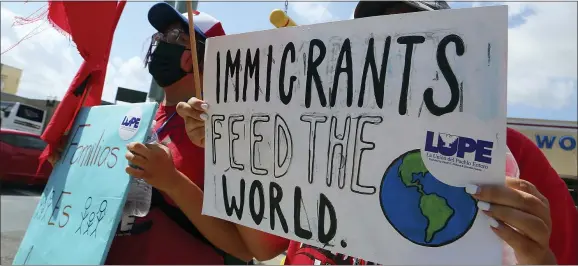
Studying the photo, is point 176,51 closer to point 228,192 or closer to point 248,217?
point 228,192

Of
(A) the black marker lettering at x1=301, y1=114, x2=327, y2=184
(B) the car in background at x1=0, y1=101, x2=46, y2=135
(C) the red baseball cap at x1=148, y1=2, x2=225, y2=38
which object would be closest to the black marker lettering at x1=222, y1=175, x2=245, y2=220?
(A) the black marker lettering at x1=301, y1=114, x2=327, y2=184

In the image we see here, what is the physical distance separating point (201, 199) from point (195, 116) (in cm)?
32

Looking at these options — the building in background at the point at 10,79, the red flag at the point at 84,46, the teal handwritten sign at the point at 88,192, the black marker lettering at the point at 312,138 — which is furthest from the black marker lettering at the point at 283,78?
the building in background at the point at 10,79

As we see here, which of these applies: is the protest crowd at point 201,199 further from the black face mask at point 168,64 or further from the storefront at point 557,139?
the storefront at point 557,139

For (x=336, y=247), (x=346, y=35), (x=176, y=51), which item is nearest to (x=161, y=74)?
(x=176, y=51)

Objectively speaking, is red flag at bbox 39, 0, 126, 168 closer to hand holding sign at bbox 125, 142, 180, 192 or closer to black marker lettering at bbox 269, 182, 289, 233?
hand holding sign at bbox 125, 142, 180, 192

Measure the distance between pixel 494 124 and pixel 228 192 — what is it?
85 centimetres

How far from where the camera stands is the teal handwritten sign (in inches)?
61.4

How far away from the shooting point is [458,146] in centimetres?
95

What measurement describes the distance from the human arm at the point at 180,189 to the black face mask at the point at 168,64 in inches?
15.5

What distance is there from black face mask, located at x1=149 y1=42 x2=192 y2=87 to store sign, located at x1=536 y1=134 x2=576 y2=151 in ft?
35.7

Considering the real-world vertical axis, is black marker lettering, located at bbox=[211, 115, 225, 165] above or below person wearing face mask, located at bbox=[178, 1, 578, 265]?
above

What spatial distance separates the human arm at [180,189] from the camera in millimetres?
1512

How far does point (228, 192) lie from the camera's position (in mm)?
1426
